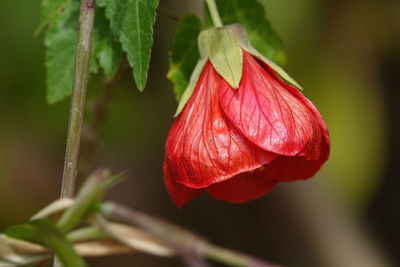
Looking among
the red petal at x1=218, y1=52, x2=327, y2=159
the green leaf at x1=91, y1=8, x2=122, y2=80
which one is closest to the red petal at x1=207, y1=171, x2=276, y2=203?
the red petal at x1=218, y1=52, x2=327, y2=159

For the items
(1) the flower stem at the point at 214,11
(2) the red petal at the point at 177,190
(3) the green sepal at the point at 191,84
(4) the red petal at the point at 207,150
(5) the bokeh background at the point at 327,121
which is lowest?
(5) the bokeh background at the point at 327,121

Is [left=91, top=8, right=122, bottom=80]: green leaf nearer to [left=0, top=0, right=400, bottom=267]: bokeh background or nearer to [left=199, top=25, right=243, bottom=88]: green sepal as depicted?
[left=199, top=25, right=243, bottom=88]: green sepal

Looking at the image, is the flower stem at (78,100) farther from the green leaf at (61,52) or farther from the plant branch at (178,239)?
the green leaf at (61,52)

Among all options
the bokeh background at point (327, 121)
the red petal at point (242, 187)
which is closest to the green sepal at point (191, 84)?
the red petal at point (242, 187)

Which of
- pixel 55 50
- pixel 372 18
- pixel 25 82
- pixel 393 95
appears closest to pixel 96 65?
pixel 55 50

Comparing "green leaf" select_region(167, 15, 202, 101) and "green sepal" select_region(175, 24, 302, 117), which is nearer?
"green sepal" select_region(175, 24, 302, 117)
